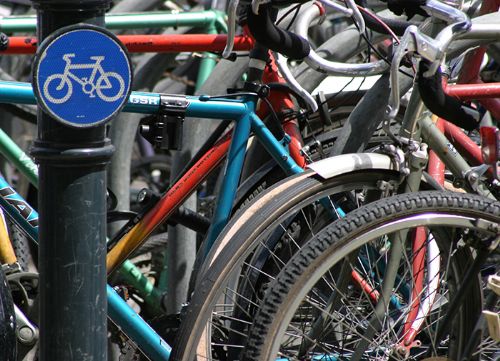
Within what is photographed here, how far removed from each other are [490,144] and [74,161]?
1163 mm

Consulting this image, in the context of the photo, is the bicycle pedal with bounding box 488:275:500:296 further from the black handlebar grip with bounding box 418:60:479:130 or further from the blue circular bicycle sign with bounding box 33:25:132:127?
the blue circular bicycle sign with bounding box 33:25:132:127

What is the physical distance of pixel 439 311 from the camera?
10.4 feet

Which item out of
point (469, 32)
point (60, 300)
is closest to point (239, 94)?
point (469, 32)

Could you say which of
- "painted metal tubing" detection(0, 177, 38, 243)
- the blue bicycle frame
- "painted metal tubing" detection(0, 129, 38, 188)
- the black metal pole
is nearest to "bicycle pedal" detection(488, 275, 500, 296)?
the blue bicycle frame

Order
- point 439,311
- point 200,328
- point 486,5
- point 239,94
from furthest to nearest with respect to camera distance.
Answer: point 486,5, point 239,94, point 439,311, point 200,328

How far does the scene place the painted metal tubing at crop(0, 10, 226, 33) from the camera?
436 centimetres

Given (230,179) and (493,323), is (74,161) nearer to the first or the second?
(230,179)

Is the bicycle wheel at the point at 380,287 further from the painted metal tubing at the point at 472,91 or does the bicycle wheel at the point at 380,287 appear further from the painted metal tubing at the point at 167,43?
the painted metal tubing at the point at 167,43

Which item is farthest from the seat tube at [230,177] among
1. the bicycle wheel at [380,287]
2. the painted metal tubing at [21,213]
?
the painted metal tubing at [21,213]

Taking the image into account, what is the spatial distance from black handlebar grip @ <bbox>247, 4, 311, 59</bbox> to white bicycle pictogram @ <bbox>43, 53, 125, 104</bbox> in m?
0.79

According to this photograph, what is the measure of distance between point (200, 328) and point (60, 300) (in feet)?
1.55

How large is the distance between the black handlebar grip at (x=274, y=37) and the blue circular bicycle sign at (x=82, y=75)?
76 centimetres

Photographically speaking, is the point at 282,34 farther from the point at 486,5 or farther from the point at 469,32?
the point at 486,5

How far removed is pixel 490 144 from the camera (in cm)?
298
